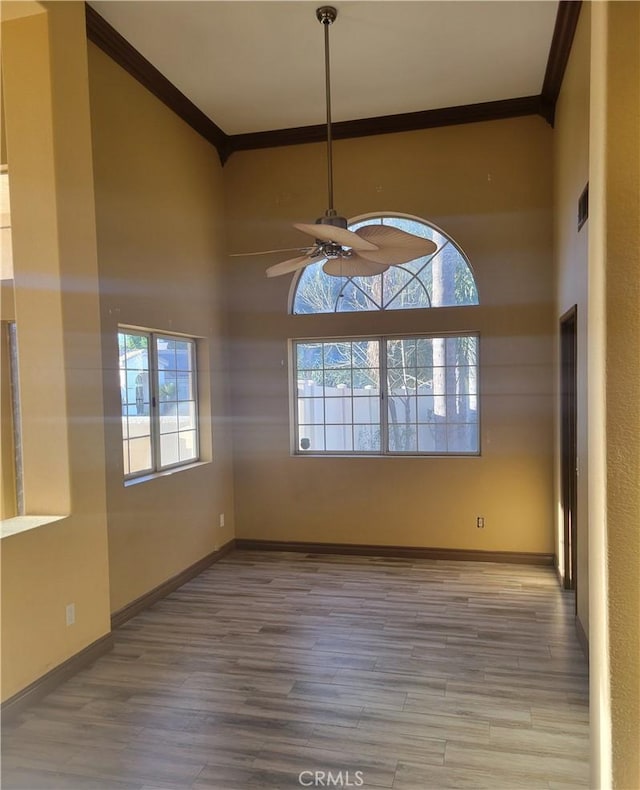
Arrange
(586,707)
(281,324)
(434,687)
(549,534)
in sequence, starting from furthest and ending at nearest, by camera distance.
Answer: (281,324) → (549,534) → (434,687) → (586,707)

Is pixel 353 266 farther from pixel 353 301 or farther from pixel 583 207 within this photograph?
pixel 353 301

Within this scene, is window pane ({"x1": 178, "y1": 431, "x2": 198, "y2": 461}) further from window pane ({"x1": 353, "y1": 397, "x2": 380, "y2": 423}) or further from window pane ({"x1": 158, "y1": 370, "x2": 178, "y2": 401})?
window pane ({"x1": 353, "y1": 397, "x2": 380, "y2": 423})

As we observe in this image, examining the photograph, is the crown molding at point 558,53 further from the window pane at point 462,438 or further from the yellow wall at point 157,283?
the yellow wall at point 157,283

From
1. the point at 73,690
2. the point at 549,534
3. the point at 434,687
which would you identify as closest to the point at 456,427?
the point at 549,534

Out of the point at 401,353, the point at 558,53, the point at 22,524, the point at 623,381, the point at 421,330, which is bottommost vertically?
the point at 22,524

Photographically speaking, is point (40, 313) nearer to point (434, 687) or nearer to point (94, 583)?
point (94, 583)

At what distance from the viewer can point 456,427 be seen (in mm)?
5113

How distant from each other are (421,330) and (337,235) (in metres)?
2.46

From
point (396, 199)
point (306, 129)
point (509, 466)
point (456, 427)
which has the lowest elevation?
point (509, 466)

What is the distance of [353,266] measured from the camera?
3432 mm

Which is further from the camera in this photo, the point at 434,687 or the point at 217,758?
the point at 434,687

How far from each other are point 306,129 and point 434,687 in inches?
185

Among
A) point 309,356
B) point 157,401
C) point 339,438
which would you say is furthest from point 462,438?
point 157,401

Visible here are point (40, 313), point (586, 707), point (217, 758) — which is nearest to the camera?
point (217, 758)
